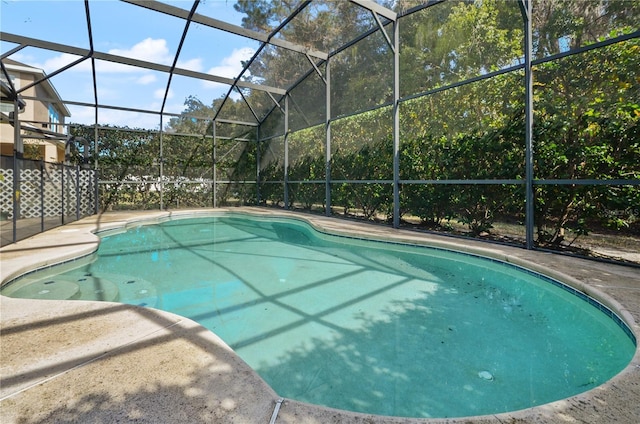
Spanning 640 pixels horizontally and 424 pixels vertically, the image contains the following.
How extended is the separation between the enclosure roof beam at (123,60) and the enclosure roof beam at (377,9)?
203 inches

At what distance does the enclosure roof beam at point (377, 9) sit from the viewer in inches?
257

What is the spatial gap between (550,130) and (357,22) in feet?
17.7

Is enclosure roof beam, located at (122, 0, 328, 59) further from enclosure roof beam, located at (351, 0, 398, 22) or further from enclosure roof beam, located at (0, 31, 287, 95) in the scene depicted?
enclosure roof beam, located at (351, 0, 398, 22)

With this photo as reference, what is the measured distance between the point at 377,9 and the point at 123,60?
689 cm

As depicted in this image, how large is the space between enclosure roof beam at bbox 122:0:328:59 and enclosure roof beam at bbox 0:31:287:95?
2.40 meters

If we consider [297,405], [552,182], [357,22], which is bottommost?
[297,405]

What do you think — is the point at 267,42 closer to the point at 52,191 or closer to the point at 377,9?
the point at 377,9

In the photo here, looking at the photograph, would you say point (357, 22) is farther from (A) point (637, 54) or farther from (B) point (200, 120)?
(B) point (200, 120)

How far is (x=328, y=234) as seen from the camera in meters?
7.13

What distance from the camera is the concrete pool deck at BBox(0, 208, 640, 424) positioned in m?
1.34

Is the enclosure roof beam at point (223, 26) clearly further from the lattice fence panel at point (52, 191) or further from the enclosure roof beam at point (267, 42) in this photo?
the lattice fence panel at point (52, 191)

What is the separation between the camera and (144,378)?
161cm

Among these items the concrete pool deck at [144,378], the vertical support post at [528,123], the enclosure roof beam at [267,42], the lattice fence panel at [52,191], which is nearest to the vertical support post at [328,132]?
the enclosure roof beam at [267,42]

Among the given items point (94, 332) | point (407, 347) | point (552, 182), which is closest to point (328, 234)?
point (552, 182)
